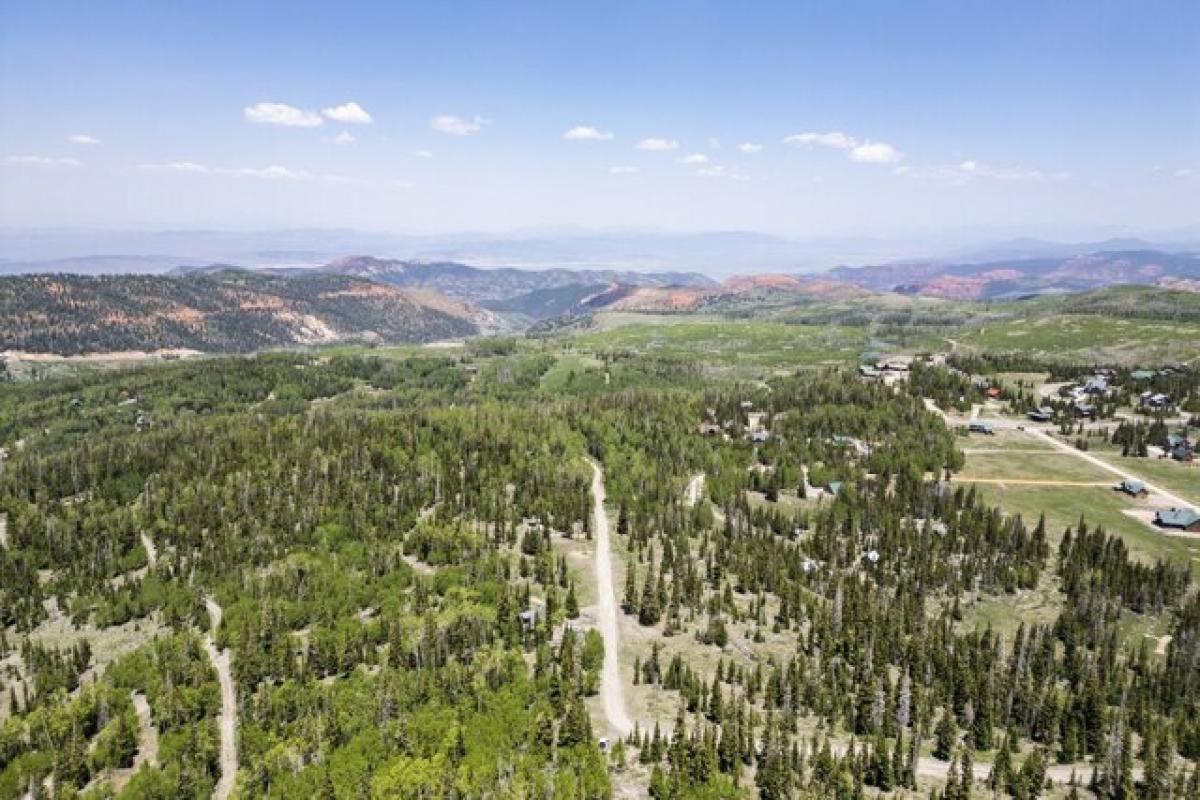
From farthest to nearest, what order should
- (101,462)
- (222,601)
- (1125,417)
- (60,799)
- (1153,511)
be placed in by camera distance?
(1125,417)
(101,462)
(1153,511)
(222,601)
(60,799)

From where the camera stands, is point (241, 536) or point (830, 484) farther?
point (830, 484)

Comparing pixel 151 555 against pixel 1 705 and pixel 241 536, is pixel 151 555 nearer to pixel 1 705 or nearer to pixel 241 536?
Answer: pixel 241 536

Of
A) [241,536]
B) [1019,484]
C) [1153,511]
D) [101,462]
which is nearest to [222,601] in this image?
[241,536]

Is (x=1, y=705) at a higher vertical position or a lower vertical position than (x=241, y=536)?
lower

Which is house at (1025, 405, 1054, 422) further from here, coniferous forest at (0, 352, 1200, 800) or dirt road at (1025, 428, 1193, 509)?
coniferous forest at (0, 352, 1200, 800)

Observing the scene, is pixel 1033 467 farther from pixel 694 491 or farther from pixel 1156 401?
pixel 694 491
